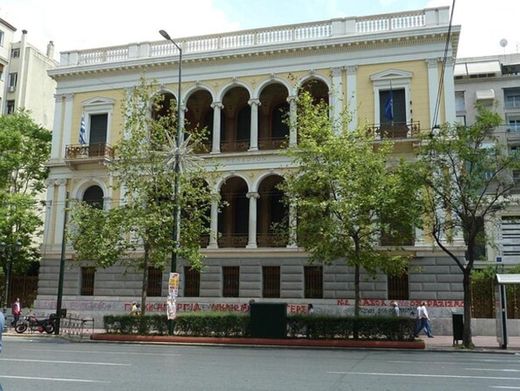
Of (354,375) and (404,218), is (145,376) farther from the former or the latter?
(404,218)

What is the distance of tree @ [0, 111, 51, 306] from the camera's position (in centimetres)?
3438

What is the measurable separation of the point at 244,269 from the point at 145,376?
19178mm

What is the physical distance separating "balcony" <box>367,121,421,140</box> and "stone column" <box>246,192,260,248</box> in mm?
7141

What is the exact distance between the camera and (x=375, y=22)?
3172 cm

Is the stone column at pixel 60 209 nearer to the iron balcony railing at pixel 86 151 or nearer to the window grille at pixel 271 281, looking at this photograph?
the iron balcony railing at pixel 86 151

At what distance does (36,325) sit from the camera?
2809cm

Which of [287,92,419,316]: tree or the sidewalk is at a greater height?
[287,92,419,316]: tree

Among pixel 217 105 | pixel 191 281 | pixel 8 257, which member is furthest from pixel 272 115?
pixel 8 257

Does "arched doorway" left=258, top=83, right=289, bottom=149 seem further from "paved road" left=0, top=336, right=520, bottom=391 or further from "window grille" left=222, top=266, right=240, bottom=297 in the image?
"paved road" left=0, top=336, right=520, bottom=391

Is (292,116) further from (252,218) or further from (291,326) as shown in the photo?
(291,326)

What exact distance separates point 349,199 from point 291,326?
17.8ft

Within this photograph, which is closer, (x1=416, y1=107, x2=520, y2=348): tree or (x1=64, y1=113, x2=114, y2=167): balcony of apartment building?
(x1=416, y1=107, x2=520, y2=348): tree

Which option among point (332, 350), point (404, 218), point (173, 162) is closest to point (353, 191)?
point (404, 218)

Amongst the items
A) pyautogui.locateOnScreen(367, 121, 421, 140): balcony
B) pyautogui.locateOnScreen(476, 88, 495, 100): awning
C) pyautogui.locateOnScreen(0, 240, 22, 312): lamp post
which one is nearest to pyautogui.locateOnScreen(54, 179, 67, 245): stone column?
pyautogui.locateOnScreen(0, 240, 22, 312): lamp post
